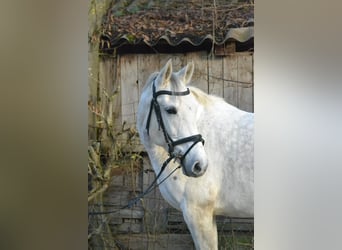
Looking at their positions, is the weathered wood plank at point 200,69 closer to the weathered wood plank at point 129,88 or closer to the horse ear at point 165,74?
the horse ear at point 165,74

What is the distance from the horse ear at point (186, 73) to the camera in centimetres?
155

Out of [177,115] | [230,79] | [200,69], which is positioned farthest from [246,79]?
[177,115]

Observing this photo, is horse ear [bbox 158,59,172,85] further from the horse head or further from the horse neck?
the horse neck

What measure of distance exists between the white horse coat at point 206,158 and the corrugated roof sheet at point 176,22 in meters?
0.14

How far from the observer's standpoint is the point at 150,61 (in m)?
1.57

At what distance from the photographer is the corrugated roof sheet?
1516 mm

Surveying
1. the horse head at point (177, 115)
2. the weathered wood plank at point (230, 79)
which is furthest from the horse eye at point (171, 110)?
the weathered wood plank at point (230, 79)

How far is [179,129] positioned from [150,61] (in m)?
0.31

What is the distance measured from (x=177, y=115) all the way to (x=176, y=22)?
0.39 metres

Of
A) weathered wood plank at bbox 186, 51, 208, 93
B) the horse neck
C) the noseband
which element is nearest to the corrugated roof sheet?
weathered wood plank at bbox 186, 51, 208, 93

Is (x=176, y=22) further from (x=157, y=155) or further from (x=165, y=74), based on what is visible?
(x=157, y=155)
